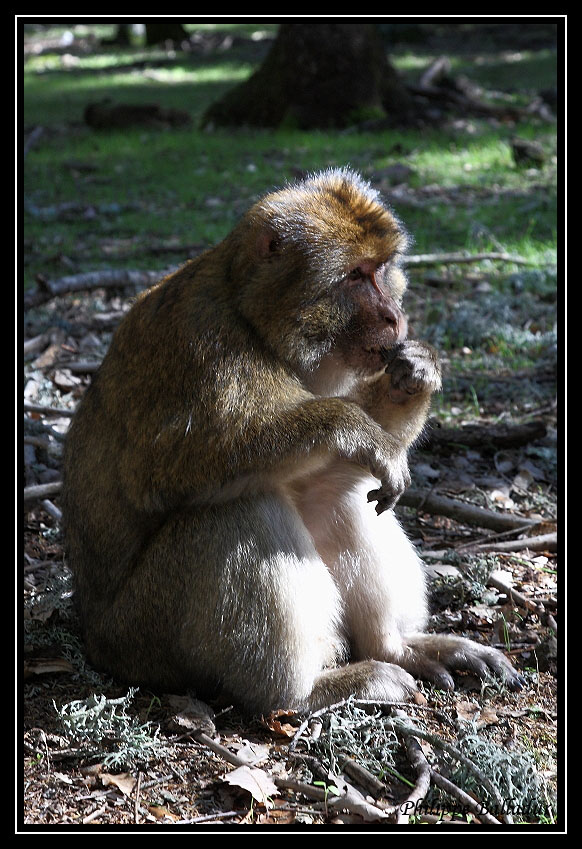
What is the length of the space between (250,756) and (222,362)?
1.67m

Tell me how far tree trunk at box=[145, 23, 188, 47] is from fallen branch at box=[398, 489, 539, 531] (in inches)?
1052

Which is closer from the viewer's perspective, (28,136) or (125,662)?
(125,662)

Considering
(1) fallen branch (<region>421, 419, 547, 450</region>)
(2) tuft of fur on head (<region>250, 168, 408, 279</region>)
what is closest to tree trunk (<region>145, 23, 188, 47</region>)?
(1) fallen branch (<region>421, 419, 547, 450</region>)

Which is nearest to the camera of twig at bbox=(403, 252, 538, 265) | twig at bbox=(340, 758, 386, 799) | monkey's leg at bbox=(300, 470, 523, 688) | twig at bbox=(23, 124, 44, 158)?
twig at bbox=(340, 758, 386, 799)

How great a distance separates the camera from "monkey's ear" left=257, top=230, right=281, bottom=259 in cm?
438

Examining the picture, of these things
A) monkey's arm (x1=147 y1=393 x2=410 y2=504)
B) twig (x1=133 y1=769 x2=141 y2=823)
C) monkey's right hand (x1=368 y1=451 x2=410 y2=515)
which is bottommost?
twig (x1=133 y1=769 x2=141 y2=823)

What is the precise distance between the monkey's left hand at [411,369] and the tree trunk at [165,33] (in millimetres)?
27603

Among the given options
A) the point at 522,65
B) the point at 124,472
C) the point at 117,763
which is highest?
the point at 522,65

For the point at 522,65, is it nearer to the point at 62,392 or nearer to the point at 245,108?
the point at 245,108

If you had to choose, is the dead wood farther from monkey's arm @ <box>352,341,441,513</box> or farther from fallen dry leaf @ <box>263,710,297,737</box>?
fallen dry leaf @ <box>263,710,297,737</box>

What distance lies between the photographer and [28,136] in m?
16.5

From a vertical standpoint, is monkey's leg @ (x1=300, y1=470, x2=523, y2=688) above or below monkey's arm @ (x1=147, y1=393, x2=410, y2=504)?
below

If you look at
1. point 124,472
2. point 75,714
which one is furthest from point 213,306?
point 75,714

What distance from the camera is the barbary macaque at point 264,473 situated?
4.11m
